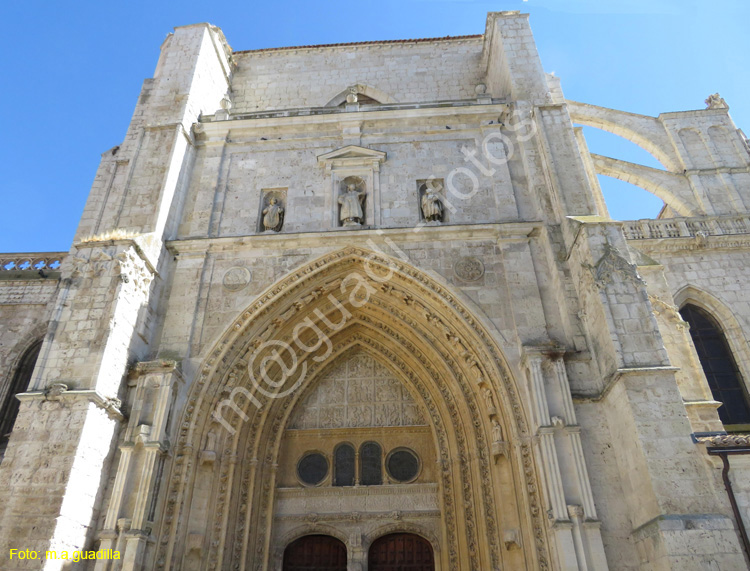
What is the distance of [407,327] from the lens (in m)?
9.23

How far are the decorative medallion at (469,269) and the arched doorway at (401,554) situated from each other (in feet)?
13.8

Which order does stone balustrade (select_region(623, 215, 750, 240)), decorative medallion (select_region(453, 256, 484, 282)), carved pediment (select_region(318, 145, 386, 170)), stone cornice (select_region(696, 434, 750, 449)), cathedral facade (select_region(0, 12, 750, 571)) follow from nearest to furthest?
stone cornice (select_region(696, 434, 750, 449)) → cathedral facade (select_region(0, 12, 750, 571)) → decorative medallion (select_region(453, 256, 484, 282)) → carved pediment (select_region(318, 145, 386, 170)) → stone balustrade (select_region(623, 215, 750, 240))

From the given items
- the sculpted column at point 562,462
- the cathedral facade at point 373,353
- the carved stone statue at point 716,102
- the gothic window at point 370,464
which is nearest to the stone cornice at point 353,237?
the cathedral facade at point 373,353

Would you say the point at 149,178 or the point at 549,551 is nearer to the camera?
the point at 549,551

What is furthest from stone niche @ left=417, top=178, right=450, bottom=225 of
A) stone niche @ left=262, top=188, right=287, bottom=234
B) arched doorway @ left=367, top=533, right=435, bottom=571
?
arched doorway @ left=367, top=533, right=435, bottom=571

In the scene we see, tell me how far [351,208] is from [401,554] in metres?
5.79

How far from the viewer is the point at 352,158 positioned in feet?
33.7

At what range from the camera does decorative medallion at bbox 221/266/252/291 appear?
8.93m

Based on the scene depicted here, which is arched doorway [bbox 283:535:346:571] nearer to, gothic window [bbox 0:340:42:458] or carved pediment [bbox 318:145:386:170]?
gothic window [bbox 0:340:42:458]

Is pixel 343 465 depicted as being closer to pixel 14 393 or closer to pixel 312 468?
pixel 312 468

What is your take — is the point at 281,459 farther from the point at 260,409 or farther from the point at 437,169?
the point at 437,169

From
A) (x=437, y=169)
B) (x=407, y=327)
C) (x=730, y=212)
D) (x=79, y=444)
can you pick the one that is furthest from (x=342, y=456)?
(x=730, y=212)

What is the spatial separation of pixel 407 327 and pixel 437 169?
316 cm

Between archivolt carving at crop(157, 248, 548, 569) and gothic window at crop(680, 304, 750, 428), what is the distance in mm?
4721
